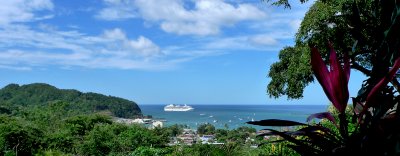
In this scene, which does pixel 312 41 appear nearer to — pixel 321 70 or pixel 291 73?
pixel 291 73

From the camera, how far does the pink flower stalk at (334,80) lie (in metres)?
1.49

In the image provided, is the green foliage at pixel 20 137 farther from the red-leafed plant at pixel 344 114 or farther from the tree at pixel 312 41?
the red-leafed plant at pixel 344 114

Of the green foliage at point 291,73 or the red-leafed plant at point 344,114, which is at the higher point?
the green foliage at point 291,73

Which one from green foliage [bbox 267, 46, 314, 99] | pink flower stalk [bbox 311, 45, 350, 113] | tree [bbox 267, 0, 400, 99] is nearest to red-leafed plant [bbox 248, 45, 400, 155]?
pink flower stalk [bbox 311, 45, 350, 113]

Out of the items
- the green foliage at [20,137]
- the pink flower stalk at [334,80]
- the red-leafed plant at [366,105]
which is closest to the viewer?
the red-leafed plant at [366,105]

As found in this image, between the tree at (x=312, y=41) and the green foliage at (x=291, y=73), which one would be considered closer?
the tree at (x=312, y=41)

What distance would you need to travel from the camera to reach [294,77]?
941 cm

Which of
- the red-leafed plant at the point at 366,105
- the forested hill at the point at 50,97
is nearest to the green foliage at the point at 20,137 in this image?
the red-leafed plant at the point at 366,105

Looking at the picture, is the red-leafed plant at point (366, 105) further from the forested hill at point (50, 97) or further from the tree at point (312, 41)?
the forested hill at point (50, 97)

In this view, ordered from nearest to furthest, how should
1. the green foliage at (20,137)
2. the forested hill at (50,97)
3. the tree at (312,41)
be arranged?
the tree at (312,41) < the green foliage at (20,137) < the forested hill at (50,97)

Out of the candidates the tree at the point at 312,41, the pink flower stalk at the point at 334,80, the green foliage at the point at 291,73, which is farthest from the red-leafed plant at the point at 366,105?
the green foliage at the point at 291,73

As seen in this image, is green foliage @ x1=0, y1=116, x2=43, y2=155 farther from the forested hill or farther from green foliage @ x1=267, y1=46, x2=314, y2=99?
the forested hill

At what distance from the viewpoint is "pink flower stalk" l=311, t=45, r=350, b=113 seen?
4.90ft

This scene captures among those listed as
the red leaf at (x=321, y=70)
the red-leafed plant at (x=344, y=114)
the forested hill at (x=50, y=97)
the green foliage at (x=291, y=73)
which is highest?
the forested hill at (x=50, y=97)
